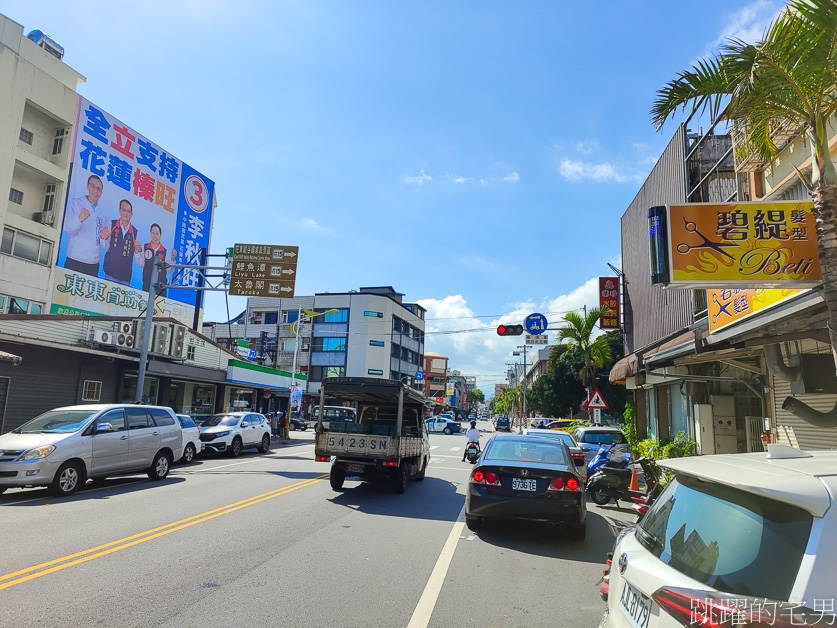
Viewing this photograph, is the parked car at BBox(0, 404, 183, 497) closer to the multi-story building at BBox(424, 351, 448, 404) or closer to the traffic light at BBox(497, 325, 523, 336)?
the traffic light at BBox(497, 325, 523, 336)

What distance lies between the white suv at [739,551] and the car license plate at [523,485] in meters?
4.93

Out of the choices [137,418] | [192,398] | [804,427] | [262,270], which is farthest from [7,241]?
[804,427]

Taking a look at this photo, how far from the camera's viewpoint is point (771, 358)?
9.31m

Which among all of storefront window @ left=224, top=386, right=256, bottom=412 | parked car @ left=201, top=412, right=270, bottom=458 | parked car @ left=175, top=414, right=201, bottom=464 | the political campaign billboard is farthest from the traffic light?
storefront window @ left=224, top=386, right=256, bottom=412

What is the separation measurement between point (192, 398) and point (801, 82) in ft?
99.6

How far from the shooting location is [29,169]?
27.0m

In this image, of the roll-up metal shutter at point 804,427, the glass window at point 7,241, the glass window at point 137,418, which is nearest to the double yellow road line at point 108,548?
the glass window at point 137,418

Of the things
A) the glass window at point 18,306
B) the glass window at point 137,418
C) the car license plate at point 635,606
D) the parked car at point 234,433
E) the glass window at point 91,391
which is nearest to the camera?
the car license plate at point 635,606

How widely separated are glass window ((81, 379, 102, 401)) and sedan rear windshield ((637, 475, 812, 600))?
23.6m

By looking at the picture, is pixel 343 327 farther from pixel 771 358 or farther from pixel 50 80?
pixel 771 358

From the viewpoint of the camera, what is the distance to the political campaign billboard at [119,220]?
2917 centimetres

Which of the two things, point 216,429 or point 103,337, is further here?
point 103,337

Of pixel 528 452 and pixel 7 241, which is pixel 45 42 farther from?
pixel 528 452

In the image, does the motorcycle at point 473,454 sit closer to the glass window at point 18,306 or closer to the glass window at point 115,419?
the glass window at point 115,419
